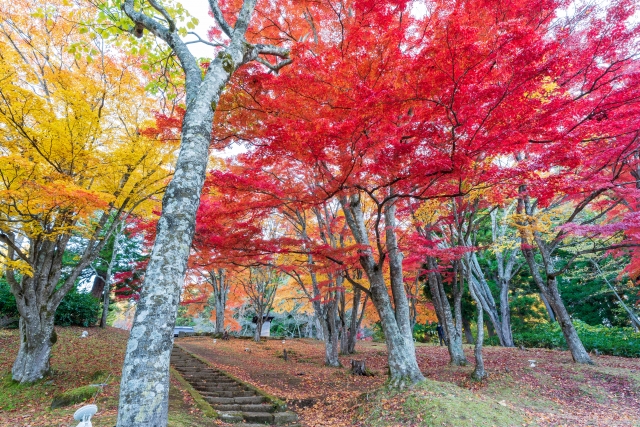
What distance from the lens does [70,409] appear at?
557 cm

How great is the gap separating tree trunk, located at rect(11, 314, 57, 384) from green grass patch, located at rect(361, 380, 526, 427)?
7.97 m

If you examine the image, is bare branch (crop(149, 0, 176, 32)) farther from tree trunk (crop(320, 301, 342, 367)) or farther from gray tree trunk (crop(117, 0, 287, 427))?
tree trunk (crop(320, 301, 342, 367))

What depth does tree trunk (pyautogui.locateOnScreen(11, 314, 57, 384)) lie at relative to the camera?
774 cm

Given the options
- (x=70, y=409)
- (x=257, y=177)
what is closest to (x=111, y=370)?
(x=70, y=409)

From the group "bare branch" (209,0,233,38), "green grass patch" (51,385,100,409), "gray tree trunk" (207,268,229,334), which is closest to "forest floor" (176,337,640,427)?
"green grass patch" (51,385,100,409)

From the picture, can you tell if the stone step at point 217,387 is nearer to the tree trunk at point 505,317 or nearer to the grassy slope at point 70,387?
the grassy slope at point 70,387

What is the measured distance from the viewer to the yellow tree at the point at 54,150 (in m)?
6.34

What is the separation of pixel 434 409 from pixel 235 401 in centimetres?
410

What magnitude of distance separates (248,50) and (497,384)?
29.1 ft

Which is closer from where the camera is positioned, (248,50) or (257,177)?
(248,50)

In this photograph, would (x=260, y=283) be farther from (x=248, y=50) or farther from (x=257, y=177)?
(x=248, y=50)

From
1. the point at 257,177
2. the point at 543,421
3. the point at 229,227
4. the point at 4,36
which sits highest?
the point at 4,36

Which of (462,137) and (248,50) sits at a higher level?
(248,50)

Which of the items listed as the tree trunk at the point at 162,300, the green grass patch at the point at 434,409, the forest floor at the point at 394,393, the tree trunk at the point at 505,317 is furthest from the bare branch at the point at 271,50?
the tree trunk at the point at 505,317
